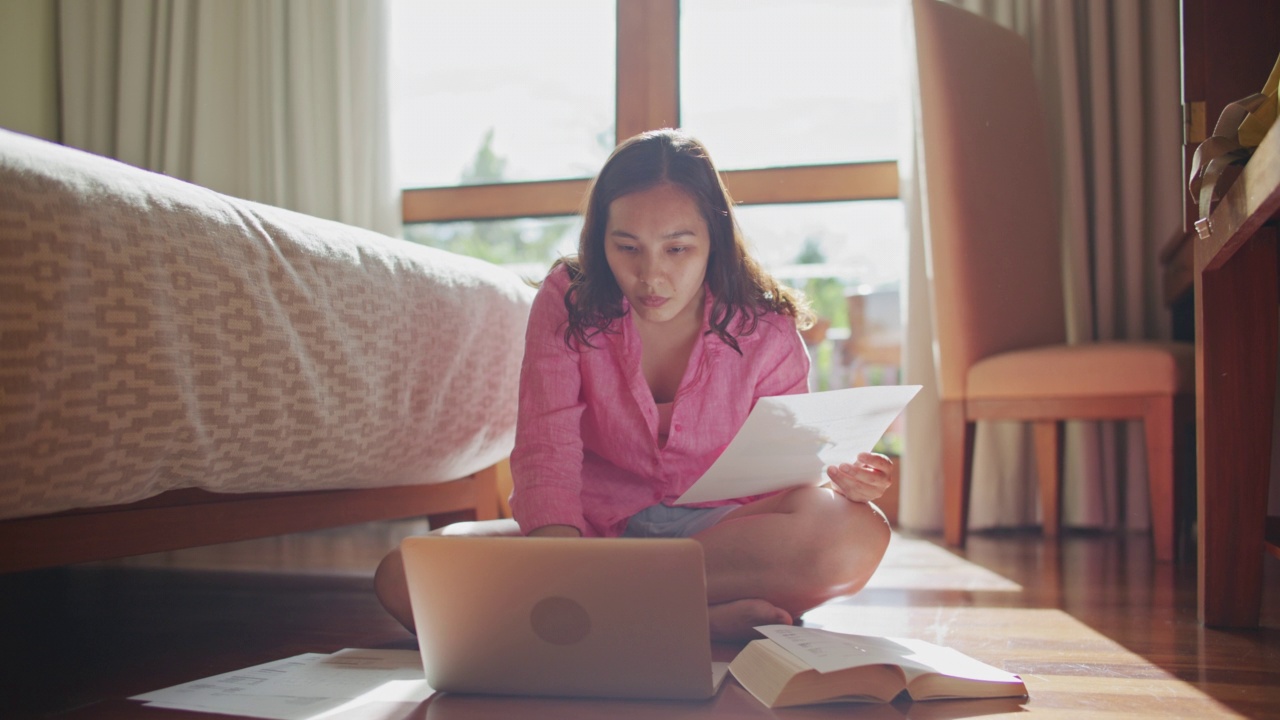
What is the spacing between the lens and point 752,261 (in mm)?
1260

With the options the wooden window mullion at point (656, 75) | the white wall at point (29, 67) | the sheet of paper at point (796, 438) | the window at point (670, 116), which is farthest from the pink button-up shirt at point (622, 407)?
the white wall at point (29, 67)

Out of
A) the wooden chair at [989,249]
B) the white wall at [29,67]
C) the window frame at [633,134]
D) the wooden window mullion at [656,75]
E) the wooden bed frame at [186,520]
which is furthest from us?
the white wall at [29,67]

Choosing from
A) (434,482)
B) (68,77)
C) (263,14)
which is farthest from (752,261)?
(68,77)

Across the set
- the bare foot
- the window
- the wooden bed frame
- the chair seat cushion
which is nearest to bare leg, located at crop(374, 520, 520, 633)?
the wooden bed frame

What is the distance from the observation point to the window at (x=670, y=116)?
8.73ft

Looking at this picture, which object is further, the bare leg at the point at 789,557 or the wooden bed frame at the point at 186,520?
the bare leg at the point at 789,557

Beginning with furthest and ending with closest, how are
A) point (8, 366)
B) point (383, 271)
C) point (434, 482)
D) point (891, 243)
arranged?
point (891, 243), point (434, 482), point (383, 271), point (8, 366)

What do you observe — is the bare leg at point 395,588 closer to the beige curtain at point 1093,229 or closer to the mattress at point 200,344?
the mattress at point 200,344

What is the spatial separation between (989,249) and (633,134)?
1032 millimetres

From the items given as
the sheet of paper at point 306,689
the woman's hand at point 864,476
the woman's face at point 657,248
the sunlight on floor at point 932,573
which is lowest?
the sunlight on floor at point 932,573

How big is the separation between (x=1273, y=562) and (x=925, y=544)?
63cm

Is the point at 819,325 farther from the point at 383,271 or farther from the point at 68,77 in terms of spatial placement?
the point at 68,77

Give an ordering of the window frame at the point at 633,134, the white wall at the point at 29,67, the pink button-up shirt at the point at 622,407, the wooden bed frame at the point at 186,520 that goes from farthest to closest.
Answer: the white wall at the point at 29,67
the window frame at the point at 633,134
the pink button-up shirt at the point at 622,407
the wooden bed frame at the point at 186,520

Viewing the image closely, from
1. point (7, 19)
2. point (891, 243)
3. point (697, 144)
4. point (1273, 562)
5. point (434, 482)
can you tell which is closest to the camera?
point (697, 144)
